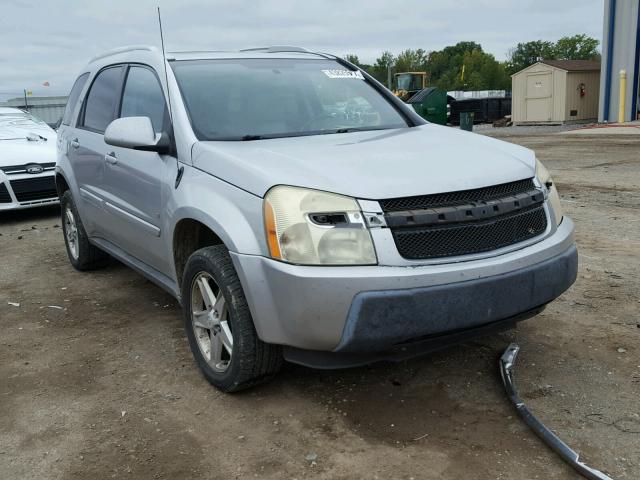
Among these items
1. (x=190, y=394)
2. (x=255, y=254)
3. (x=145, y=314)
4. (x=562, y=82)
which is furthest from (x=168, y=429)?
(x=562, y=82)

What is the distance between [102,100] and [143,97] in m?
0.90

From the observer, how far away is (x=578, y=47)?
361 feet

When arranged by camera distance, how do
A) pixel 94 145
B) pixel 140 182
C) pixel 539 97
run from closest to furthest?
pixel 140 182
pixel 94 145
pixel 539 97

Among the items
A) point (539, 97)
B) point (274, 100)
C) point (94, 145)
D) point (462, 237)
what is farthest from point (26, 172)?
point (539, 97)

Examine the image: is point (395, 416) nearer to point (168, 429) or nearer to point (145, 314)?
point (168, 429)

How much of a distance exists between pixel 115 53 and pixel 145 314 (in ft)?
6.39

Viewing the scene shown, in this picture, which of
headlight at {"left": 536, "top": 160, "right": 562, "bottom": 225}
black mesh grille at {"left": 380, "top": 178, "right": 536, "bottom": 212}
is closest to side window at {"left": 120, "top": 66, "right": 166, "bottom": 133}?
black mesh grille at {"left": 380, "top": 178, "right": 536, "bottom": 212}

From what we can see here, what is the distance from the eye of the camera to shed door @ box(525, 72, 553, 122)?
27172 millimetres

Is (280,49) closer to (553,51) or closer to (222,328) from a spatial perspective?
(222,328)

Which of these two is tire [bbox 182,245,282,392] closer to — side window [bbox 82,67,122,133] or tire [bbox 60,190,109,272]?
side window [bbox 82,67,122,133]

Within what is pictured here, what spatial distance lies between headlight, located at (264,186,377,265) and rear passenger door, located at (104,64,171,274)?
3.54ft

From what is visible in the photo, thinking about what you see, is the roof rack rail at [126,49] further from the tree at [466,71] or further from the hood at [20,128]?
the tree at [466,71]

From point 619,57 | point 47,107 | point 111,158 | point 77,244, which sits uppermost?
point 619,57

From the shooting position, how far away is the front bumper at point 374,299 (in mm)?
2723
